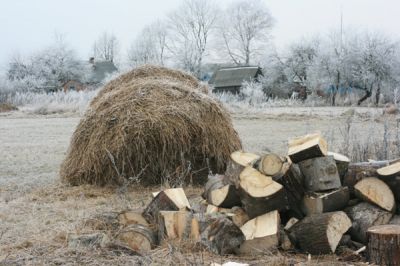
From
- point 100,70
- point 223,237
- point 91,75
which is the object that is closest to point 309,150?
point 223,237

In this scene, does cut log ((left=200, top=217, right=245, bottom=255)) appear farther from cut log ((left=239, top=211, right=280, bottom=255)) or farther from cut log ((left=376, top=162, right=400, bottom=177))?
cut log ((left=376, top=162, right=400, bottom=177))

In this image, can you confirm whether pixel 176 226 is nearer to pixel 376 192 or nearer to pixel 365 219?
pixel 365 219

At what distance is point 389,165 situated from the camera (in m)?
5.23

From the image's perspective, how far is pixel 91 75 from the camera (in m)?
68.3

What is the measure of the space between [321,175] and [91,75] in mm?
65640

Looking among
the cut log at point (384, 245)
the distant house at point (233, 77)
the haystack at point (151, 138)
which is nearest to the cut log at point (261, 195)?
the cut log at point (384, 245)

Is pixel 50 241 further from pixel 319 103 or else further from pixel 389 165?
pixel 319 103

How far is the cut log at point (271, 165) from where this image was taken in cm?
504

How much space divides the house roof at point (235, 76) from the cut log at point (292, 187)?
4997cm

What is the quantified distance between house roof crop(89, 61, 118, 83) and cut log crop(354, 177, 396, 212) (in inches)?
2537

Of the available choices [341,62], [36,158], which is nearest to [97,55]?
[341,62]

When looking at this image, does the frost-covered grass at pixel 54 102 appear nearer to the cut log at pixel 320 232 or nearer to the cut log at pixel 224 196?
the cut log at pixel 224 196

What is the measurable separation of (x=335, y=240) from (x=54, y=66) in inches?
2434

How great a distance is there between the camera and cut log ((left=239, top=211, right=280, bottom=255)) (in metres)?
4.62
